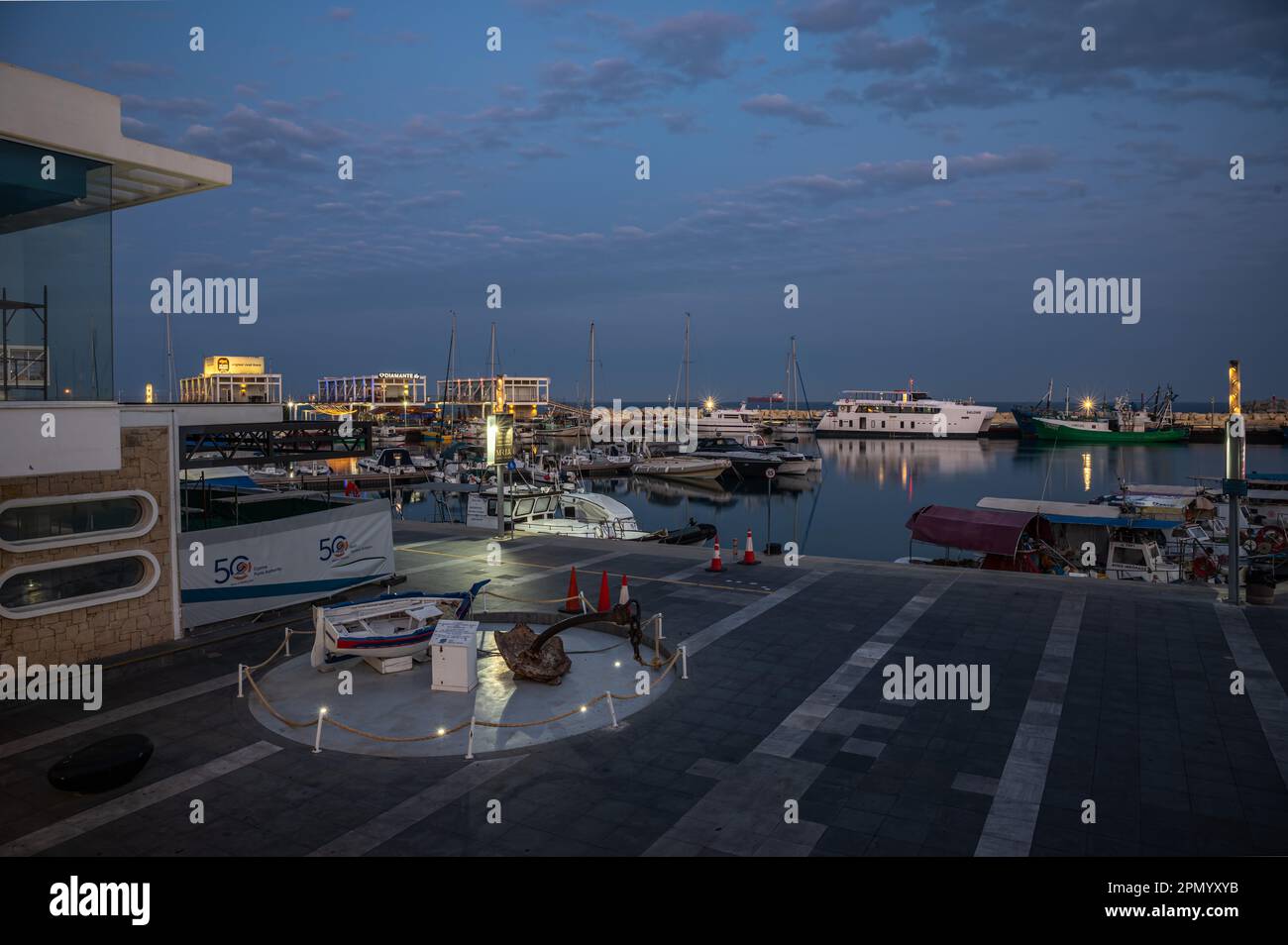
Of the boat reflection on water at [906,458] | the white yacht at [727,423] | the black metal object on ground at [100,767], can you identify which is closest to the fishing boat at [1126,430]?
the boat reflection on water at [906,458]

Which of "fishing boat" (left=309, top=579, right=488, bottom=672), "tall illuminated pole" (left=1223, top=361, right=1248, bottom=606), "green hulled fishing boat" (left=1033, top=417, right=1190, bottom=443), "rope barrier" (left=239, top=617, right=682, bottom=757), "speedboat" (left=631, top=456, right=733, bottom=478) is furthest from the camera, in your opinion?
"green hulled fishing boat" (left=1033, top=417, right=1190, bottom=443)

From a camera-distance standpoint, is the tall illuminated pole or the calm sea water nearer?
the tall illuminated pole

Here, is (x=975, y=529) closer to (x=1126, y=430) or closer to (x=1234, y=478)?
(x=1234, y=478)

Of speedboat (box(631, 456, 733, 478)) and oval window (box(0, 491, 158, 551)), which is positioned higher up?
oval window (box(0, 491, 158, 551))

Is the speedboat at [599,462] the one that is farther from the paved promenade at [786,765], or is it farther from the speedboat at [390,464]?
the paved promenade at [786,765]

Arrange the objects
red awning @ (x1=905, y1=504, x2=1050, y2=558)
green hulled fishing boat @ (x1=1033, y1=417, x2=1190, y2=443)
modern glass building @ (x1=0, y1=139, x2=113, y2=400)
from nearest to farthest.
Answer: modern glass building @ (x1=0, y1=139, x2=113, y2=400), red awning @ (x1=905, y1=504, x2=1050, y2=558), green hulled fishing boat @ (x1=1033, y1=417, x2=1190, y2=443)

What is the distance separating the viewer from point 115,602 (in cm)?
1221

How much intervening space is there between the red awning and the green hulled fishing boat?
105085 millimetres

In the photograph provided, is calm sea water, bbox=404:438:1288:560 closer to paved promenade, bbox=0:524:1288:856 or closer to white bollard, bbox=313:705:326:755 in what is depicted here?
paved promenade, bbox=0:524:1288:856

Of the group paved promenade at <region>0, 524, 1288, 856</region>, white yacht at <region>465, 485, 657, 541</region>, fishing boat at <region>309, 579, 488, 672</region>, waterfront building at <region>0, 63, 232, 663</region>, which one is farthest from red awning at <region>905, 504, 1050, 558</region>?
waterfront building at <region>0, 63, 232, 663</region>

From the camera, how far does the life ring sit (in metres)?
26.7

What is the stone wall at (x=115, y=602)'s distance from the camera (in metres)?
11.1

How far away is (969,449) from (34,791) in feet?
376

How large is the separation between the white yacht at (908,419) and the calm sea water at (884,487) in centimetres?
1675
